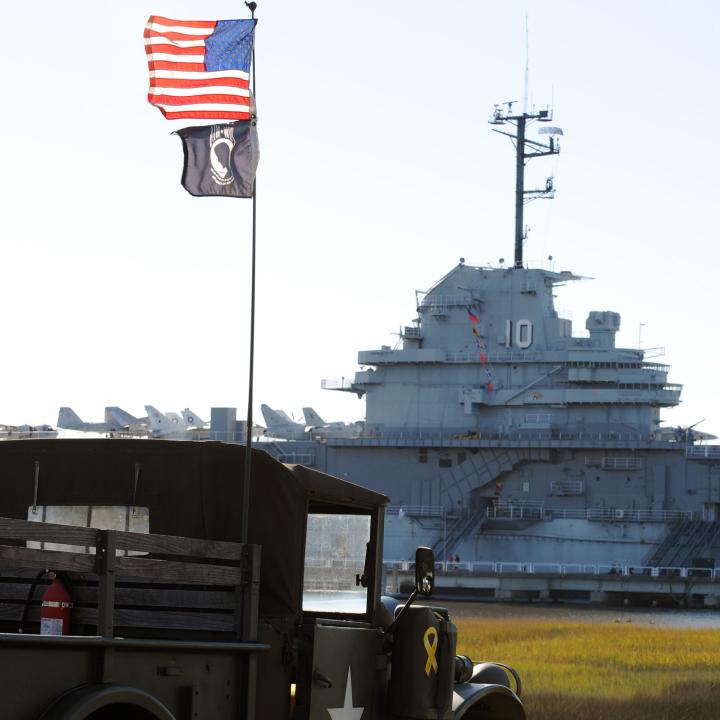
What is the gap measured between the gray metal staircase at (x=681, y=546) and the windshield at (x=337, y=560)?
50613 millimetres

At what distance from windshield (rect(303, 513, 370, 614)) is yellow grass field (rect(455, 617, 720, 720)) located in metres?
8.59

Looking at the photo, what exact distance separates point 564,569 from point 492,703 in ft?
161

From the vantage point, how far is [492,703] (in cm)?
945

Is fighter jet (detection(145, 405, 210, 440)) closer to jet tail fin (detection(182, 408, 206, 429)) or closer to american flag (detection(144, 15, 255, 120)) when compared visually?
jet tail fin (detection(182, 408, 206, 429))

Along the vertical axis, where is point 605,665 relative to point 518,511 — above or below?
below

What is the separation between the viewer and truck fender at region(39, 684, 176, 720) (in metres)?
5.87

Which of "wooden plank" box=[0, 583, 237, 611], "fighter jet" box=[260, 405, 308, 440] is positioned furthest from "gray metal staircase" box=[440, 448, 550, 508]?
"wooden plank" box=[0, 583, 237, 611]

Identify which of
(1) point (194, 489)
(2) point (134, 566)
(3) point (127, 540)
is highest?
(1) point (194, 489)

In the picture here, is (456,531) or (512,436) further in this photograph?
(456,531)

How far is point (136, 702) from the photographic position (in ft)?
20.4

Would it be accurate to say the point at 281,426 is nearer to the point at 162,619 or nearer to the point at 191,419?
the point at 191,419

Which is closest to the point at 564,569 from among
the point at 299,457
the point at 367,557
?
the point at 299,457

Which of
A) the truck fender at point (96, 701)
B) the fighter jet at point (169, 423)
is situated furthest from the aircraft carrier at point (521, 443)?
the truck fender at point (96, 701)

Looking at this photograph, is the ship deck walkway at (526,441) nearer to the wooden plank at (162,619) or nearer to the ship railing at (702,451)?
the ship railing at (702,451)
